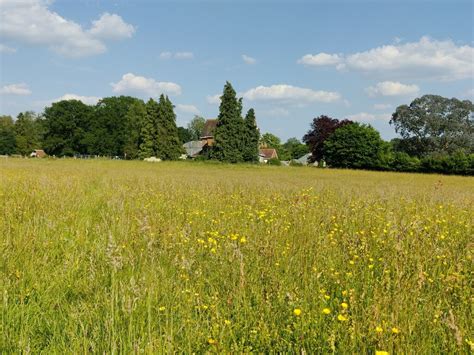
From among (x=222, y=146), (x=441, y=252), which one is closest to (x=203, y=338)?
(x=441, y=252)

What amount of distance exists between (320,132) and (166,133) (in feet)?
118

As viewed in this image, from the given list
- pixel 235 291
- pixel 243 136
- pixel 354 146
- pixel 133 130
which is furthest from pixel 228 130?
pixel 235 291

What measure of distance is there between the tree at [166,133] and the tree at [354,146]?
1286 inches

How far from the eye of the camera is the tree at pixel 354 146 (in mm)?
66500

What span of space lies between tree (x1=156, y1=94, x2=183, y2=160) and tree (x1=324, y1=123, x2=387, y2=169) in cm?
3267

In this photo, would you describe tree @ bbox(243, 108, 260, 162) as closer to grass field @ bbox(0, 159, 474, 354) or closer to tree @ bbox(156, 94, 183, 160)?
tree @ bbox(156, 94, 183, 160)

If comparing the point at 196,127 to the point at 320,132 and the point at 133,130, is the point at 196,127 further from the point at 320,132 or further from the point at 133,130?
the point at 320,132

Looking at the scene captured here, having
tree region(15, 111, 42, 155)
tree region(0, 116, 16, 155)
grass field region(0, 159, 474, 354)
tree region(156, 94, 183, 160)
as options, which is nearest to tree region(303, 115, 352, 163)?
tree region(156, 94, 183, 160)

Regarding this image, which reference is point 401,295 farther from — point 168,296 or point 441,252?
point 168,296

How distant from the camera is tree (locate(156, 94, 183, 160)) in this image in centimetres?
6925

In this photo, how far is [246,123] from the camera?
209 ft

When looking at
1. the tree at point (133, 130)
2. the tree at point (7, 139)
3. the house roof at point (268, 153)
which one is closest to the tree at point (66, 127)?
the tree at point (133, 130)

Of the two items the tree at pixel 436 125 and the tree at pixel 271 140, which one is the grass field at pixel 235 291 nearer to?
the tree at pixel 436 125

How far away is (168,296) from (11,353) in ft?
3.86
